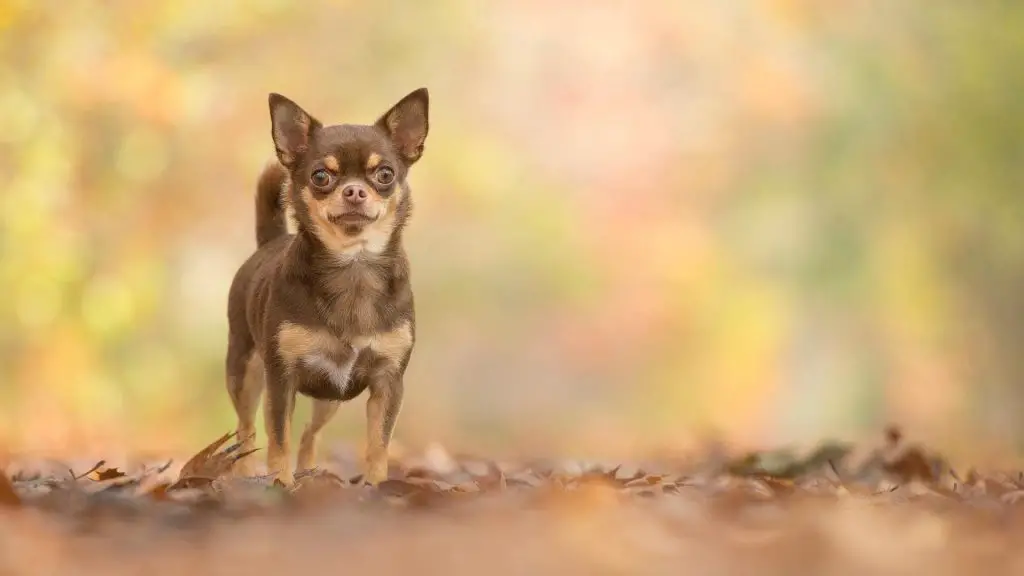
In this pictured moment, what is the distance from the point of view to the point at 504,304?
350 inches

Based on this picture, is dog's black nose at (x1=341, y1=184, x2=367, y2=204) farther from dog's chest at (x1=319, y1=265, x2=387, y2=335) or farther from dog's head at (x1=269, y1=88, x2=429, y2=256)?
dog's chest at (x1=319, y1=265, x2=387, y2=335)

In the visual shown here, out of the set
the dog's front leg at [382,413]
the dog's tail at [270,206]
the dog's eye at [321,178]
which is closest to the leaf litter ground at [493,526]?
the dog's front leg at [382,413]

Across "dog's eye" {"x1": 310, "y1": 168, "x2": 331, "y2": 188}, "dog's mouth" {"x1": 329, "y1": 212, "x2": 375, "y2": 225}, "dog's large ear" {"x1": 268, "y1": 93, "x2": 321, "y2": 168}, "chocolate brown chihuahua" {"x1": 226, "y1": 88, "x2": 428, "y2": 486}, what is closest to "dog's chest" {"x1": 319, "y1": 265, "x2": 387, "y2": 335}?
"chocolate brown chihuahua" {"x1": 226, "y1": 88, "x2": 428, "y2": 486}

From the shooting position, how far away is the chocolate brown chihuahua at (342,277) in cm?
431

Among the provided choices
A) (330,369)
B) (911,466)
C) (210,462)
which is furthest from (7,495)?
(911,466)

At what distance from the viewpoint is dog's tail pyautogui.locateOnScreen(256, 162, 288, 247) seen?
5297mm

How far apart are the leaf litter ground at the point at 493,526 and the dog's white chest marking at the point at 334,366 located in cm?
34

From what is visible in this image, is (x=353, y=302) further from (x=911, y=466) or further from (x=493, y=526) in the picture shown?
(x=911, y=466)

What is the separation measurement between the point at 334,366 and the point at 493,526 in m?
1.28

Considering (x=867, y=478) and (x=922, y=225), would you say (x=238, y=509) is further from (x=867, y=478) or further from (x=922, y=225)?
(x=922, y=225)

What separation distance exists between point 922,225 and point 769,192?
1.07m

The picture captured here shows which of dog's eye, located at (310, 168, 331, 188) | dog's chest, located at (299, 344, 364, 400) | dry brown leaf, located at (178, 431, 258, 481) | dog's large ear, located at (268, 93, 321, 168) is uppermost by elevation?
dog's large ear, located at (268, 93, 321, 168)

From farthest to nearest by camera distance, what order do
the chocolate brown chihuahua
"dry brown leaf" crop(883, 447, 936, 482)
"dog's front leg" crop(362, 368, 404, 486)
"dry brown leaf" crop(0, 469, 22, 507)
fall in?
"dry brown leaf" crop(883, 447, 936, 482) < "dog's front leg" crop(362, 368, 404, 486) < the chocolate brown chihuahua < "dry brown leaf" crop(0, 469, 22, 507)

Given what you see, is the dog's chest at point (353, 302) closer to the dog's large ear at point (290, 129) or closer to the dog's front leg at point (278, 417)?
the dog's front leg at point (278, 417)
